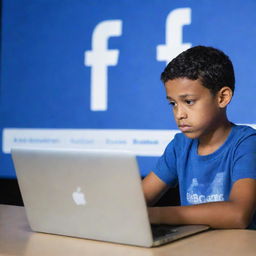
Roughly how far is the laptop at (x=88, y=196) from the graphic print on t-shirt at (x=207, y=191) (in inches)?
10.3

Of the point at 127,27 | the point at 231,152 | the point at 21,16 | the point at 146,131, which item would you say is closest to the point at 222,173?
the point at 231,152

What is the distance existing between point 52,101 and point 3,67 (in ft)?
1.12

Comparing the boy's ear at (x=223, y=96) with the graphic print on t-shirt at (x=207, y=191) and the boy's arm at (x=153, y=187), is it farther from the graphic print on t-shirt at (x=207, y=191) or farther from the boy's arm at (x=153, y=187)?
the boy's arm at (x=153, y=187)

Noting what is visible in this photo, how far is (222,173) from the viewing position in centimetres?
138

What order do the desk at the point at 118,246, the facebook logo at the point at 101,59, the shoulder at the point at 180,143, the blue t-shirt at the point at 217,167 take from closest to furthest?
the desk at the point at 118,246 < the blue t-shirt at the point at 217,167 < the shoulder at the point at 180,143 < the facebook logo at the point at 101,59

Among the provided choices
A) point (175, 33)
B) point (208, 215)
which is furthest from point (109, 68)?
point (208, 215)

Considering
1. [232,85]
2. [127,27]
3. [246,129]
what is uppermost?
[127,27]

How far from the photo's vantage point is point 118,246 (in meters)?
0.98

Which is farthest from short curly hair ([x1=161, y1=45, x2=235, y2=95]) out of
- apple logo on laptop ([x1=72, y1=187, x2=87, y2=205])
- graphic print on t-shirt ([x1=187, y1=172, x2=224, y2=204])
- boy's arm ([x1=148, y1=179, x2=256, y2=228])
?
apple logo on laptop ([x1=72, y1=187, x2=87, y2=205])

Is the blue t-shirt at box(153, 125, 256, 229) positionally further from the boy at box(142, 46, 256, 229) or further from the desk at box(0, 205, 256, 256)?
the desk at box(0, 205, 256, 256)

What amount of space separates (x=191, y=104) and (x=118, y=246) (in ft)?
1.59

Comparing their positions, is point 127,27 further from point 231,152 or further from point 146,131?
point 231,152

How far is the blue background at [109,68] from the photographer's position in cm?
216

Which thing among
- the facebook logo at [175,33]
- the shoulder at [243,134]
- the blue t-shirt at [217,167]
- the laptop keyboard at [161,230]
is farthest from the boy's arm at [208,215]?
the facebook logo at [175,33]
